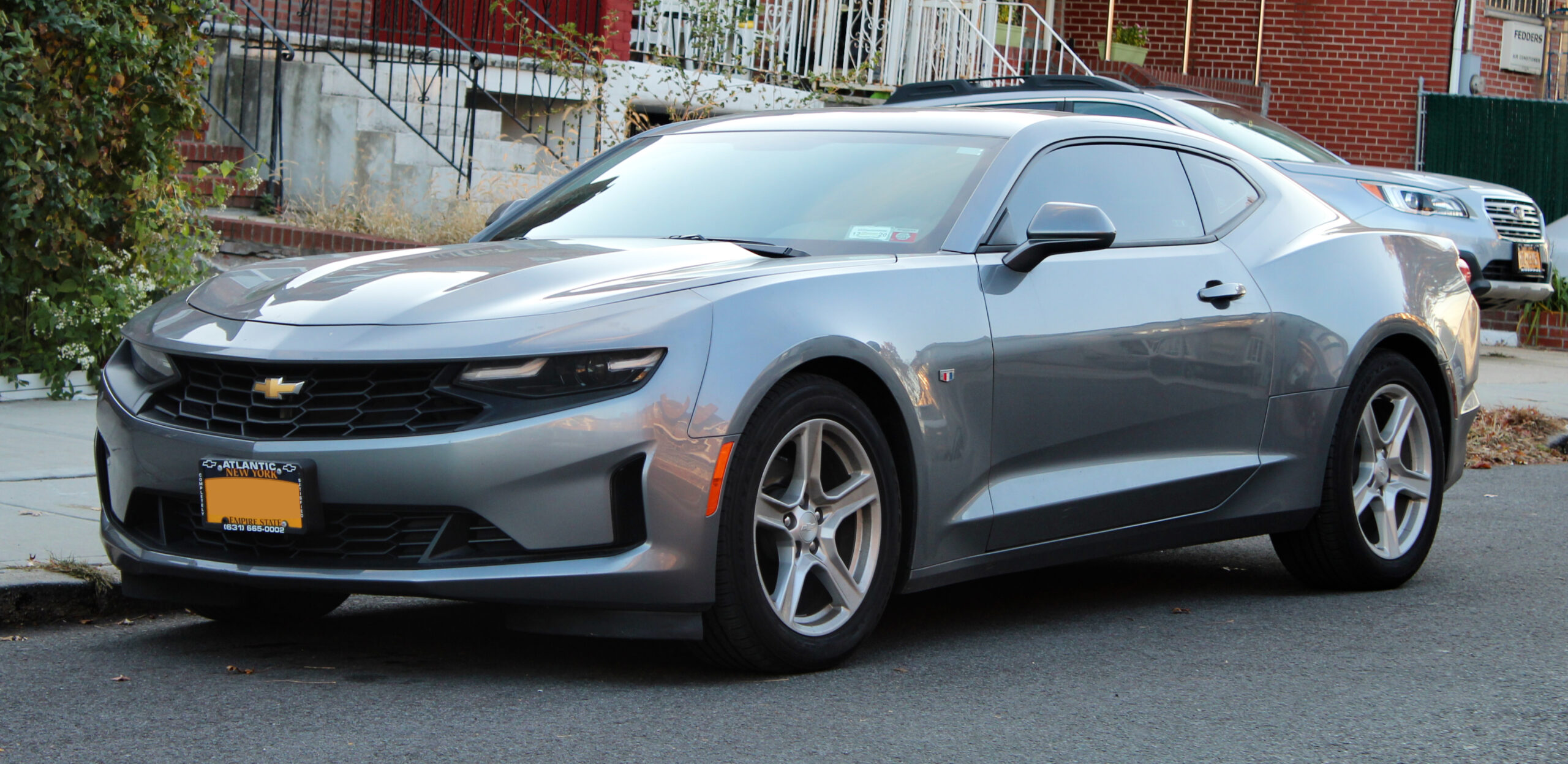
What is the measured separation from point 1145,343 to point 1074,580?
1259mm

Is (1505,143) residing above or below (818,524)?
above

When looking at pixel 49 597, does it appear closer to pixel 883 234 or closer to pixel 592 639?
pixel 592 639

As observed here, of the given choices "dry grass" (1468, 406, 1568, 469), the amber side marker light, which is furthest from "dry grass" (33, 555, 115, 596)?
"dry grass" (1468, 406, 1568, 469)

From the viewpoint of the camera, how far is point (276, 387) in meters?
4.22

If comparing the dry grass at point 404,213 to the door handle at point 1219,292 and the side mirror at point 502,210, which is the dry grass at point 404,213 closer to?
the side mirror at point 502,210

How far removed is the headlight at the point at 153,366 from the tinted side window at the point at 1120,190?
7.41 ft

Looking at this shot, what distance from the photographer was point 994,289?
16.5 feet

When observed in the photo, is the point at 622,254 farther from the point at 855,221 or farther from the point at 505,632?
the point at 505,632

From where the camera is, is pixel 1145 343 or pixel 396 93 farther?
pixel 396 93

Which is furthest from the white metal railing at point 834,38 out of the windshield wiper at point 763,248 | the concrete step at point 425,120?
the windshield wiper at point 763,248

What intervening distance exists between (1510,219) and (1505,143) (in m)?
7.29

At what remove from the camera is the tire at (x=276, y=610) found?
5004 millimetres

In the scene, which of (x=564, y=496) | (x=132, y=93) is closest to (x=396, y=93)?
(x=132, y=93)

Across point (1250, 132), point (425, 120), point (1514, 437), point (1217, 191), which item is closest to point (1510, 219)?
point (1250, 132)
